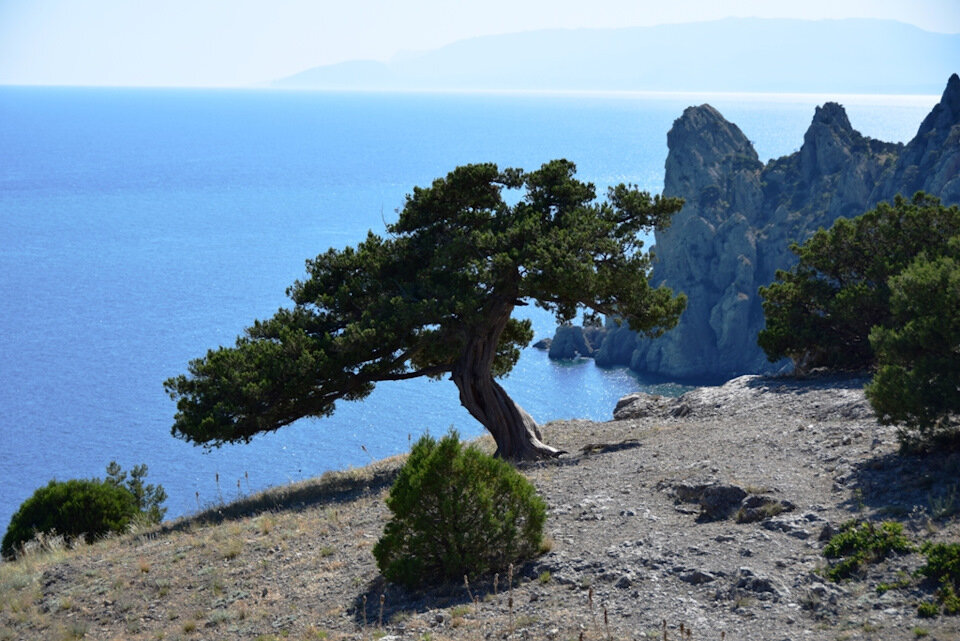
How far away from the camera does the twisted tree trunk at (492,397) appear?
21562 millimetres

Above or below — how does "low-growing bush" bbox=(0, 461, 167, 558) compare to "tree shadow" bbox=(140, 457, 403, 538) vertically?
below

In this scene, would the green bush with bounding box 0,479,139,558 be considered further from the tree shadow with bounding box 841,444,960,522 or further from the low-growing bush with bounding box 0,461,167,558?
the tree shadow with bounding box 841,444,960,522

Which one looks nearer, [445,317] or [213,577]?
[213,577]

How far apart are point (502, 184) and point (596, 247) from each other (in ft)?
11.1

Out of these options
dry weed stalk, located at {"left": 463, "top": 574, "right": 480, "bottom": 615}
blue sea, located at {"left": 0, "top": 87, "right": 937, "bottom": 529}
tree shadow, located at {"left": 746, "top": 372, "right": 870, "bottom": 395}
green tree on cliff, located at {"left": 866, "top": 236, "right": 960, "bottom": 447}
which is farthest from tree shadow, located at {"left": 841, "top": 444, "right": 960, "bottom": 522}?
blue sea, located at {"left": 0, "top": 87, "right": 937, "bottom": 529}

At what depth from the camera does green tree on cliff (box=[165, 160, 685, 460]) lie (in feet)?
64.3

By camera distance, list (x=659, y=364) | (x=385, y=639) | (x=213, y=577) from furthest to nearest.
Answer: (x=659, y=364) → (x=213, y=577) → (x=385, y=639)

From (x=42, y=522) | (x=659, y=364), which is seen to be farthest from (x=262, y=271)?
(x=42, y=522)

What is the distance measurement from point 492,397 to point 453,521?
32.6ft

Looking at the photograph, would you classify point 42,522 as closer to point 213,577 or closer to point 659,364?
point 213,577

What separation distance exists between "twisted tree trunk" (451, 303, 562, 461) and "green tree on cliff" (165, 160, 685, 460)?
3 centimetres

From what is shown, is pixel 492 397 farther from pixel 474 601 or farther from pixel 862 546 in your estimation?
pixel 862 546

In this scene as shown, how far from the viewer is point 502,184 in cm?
2259

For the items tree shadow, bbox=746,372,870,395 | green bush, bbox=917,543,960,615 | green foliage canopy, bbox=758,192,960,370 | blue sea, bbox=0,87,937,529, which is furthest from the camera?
blue sea, bbox=0,87,937,529
